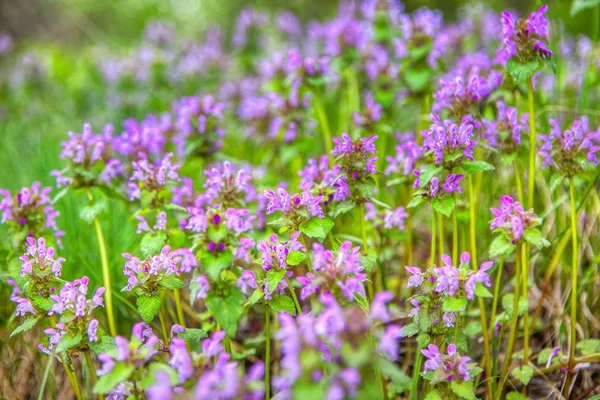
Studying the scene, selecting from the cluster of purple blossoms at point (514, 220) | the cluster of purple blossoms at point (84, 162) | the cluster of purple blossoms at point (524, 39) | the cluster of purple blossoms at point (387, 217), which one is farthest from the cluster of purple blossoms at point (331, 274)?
the cluster of purple blossoms at point (84, 162)

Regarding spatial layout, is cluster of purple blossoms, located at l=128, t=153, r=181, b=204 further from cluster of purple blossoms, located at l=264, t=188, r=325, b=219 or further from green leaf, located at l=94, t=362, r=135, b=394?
green leaf, located at l=94, t=362, r=135, b=394

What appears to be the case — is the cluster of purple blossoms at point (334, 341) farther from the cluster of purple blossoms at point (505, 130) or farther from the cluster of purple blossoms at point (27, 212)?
the cluster of purple blossoms at point (27, 212)

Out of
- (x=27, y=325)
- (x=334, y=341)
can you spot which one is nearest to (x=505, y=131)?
(x=334, y=341)

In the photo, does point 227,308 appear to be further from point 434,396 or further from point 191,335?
point 434,396

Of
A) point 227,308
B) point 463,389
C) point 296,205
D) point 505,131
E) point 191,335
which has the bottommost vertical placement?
point 463,389

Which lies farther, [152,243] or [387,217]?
[387,217]

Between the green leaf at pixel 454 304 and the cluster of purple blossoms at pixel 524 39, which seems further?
the cluster of purple blossoms at pixel 524 39

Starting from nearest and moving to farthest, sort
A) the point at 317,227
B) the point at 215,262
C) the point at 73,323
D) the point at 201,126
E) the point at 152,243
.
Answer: the point at 215,262, the point at 73,323, the point at 317,227, the point at 152,243, the point at 201,126

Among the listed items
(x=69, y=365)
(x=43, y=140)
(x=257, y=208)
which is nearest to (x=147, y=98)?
(x=43, y=140)
